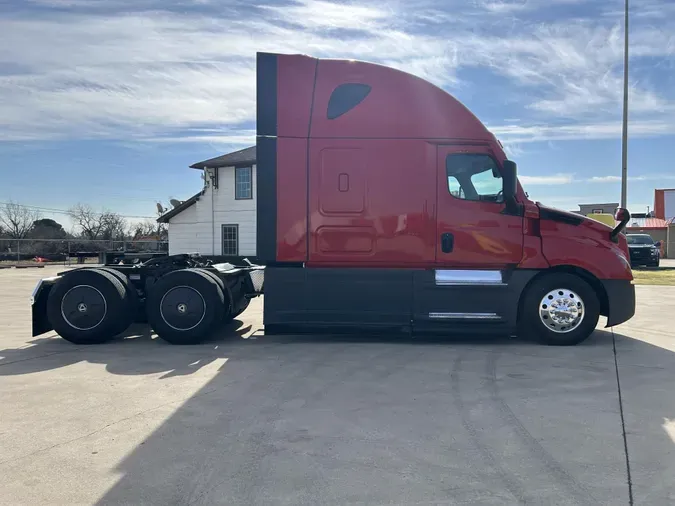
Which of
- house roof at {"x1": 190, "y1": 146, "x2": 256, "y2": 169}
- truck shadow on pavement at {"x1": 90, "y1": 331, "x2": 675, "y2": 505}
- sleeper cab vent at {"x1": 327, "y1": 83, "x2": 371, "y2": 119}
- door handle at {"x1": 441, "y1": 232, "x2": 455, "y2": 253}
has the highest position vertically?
house roof at {"x1": 190, "y1": 146, "x2": 256, "y2": 169}

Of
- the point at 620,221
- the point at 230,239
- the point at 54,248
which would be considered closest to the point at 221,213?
the point at 230,239

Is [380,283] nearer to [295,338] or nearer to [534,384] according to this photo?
[295,338]

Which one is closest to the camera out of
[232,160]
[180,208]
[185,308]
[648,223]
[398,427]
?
[398,427]

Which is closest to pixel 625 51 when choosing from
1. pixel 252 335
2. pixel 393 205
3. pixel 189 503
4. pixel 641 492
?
pixel 393 205

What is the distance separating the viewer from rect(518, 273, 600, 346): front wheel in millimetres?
7414

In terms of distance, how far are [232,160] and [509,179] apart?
21.5 meters

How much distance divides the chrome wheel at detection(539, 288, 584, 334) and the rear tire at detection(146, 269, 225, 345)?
→ 4548mm

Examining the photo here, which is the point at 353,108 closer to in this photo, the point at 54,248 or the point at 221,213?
the point at 221,213

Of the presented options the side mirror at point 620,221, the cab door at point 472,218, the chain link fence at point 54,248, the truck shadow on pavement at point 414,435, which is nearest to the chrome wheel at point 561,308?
the cab door at point 472,218

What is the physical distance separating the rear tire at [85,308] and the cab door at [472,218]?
4.67 metres

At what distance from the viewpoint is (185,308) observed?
763 cm

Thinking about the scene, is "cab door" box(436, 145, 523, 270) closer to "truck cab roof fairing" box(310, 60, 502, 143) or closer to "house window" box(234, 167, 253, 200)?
"truck cab roof fairing" box(310, 60, 502, 143)

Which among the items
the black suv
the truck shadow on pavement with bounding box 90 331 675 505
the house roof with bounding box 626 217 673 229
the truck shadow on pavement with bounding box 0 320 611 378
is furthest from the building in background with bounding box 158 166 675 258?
the house roof with bounding box 626 217 673 229

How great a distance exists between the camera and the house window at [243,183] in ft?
88.4
